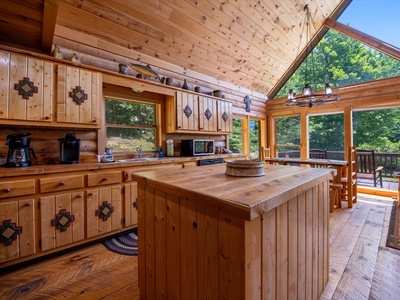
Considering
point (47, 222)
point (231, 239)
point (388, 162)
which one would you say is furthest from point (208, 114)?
point (388, 162)

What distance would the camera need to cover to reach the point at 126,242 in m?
2.45

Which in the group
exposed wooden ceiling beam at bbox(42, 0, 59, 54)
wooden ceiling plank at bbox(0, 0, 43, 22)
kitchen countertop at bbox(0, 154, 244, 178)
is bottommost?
kitchen countertop at bbox(0, 154, 244, 178)

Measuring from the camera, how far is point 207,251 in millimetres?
994

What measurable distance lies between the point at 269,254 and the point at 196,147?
112 inches

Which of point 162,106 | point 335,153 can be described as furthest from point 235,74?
point 335,153

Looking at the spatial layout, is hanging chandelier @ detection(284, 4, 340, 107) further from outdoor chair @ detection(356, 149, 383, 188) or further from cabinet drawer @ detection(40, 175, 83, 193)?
cabinet drawer @ detection(40, 175, 83, 193)

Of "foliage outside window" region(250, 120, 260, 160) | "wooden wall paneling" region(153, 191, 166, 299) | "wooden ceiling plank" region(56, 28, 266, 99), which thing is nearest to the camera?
"wooden wall paneling" region(153, 191, 166, 299)

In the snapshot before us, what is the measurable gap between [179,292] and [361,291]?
1.49 metres

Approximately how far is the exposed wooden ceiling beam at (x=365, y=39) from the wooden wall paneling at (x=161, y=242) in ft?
17.3

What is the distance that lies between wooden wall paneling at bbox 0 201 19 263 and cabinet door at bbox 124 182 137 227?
1019 mm

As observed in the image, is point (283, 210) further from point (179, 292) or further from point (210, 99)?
point (210, 99)

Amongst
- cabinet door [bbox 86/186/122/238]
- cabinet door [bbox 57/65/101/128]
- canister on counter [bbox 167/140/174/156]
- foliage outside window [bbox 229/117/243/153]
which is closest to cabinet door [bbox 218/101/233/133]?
foliage outside window [bbox 229/117/243/153]

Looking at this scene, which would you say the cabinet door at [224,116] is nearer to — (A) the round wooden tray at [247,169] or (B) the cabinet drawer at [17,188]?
(A) the round wooden tray at [247,169]

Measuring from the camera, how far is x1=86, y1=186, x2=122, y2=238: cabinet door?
227cm
